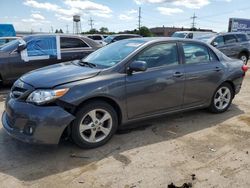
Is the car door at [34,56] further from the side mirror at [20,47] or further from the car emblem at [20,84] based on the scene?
the car emblem at [20,84]

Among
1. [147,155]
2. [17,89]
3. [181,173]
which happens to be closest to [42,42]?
[17,89]

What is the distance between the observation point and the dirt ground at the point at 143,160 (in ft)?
10.3

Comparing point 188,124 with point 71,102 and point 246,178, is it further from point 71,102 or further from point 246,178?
point 71,102

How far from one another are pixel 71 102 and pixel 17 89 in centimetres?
93

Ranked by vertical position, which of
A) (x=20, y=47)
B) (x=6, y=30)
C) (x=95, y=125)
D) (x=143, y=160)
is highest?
(x=6, y=30)

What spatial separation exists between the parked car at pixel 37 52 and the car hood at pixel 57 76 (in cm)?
380

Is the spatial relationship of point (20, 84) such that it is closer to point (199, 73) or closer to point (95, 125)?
point (95, 125)

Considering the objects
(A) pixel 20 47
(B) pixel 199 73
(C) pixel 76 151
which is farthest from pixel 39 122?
(A) pixel 20 47

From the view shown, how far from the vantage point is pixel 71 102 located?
356cm

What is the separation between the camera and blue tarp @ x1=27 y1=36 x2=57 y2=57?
25.6 ft

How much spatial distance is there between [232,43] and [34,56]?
359 inches

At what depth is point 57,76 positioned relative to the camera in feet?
12.5

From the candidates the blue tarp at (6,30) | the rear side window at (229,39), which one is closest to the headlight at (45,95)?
the rear side window at (229,39)

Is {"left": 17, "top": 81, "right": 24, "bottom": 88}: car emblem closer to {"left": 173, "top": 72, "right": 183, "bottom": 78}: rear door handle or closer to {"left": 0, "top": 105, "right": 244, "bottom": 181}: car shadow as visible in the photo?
{"left": 0, "top": 105, "right": 244, "bottom": 181}: car shadow
